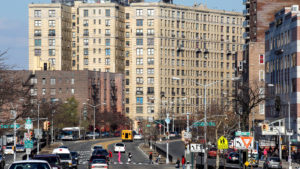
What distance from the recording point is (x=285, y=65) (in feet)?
345

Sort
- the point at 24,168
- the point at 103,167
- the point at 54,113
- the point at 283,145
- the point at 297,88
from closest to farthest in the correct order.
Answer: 1. the point at 24,168
2. the point at 103,167
3. the point at 297,88
4. the point at 283,145
5. the point at 54,113

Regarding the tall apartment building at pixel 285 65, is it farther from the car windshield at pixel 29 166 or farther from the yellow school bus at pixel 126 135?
the car windshield at pixel 29 166

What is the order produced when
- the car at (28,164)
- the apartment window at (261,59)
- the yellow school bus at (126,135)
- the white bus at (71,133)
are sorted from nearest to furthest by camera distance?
1. the car at (28,164)
2. the apartment window at (261,59)
3. the yellow school bus at (126,135)
4. the white bus at (71,133)

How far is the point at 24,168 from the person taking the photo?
33.5m

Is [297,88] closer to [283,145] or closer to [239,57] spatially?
[283,145]

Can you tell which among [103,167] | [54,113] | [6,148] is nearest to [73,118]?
[54,113]

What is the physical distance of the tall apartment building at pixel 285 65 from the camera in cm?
9950

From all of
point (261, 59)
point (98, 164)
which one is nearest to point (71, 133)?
point (261, 59)

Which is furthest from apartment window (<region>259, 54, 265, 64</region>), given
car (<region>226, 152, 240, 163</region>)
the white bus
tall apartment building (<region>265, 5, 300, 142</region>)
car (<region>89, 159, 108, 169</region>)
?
car (<region>89, 159, 108, 169</region>)

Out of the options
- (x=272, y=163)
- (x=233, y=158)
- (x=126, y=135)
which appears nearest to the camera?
(x=272, y=163)

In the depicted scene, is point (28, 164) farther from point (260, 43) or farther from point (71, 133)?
point (71, 133)

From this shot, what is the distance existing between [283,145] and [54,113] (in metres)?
48.1

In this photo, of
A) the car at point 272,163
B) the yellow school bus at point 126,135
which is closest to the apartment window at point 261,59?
the yellow school bus at point 126,135

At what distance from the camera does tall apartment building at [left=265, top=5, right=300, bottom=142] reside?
9950cm
